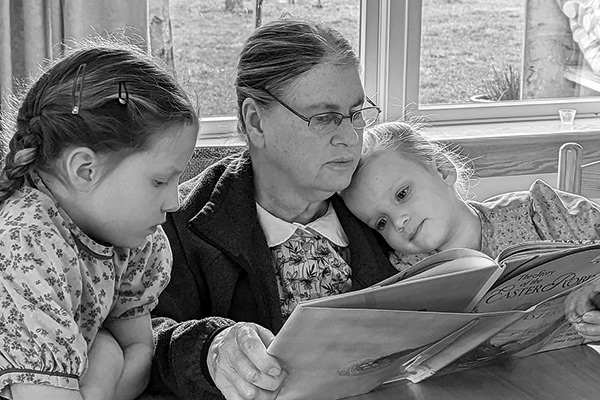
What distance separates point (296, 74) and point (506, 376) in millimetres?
680

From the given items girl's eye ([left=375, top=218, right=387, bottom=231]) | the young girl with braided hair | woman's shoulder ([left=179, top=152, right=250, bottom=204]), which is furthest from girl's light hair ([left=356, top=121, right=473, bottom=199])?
the young girl with braided hair

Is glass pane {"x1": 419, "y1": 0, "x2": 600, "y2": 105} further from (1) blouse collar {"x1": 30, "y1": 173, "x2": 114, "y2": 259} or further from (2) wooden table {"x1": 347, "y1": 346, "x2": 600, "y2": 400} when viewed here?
(1) blouse collar {"x1": 30, "y1": 173, "x2": 114, "y2": 259}

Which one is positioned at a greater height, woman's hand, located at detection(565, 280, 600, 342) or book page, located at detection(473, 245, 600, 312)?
book page, located at detection(473, 245, 600, 312)

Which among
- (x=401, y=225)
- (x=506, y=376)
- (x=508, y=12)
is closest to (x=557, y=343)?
(x=506, y=376)

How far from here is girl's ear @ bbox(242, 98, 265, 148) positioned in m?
1.87


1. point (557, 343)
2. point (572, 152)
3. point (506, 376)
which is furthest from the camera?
point (572, 152)

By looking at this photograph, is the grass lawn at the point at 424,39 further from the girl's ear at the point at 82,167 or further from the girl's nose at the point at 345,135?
the girl's ear at the point at 82,167

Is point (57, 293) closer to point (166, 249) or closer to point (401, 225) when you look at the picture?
point (166, 249)

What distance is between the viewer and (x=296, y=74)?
1.81m

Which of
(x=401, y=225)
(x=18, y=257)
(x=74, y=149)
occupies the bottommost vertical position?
(x=401, y=225)

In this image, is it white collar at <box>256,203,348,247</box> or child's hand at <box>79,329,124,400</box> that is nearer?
child's hand at <box>79,329,124,400</box>

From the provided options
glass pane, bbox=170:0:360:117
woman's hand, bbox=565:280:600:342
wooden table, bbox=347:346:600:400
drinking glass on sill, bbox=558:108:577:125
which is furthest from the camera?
drinking glass on sill, bbox=558:108:577:125

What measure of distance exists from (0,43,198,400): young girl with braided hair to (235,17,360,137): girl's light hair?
1.23 ft

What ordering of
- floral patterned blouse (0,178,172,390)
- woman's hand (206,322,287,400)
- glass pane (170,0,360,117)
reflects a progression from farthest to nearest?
glass pane (170,0,360,117) < woman's hand (206,322,287,400) < floral patterned blouse (0,178,172,390)
